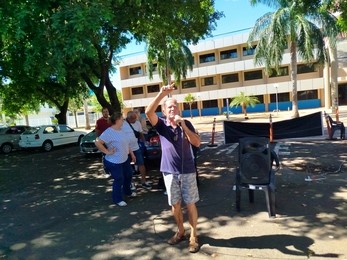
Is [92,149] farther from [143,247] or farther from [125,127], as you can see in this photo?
[143,247]

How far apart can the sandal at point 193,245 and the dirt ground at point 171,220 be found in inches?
2.6

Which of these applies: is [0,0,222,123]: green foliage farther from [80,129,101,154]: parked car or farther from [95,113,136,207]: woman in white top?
[80,129,101,154]: parked car

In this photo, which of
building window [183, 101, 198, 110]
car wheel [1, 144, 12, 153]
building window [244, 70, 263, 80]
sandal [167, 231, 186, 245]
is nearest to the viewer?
sandal [167, 231, 186, 245]

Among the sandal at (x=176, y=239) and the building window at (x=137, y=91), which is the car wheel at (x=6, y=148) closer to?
the sandal at (x=176, y=239)

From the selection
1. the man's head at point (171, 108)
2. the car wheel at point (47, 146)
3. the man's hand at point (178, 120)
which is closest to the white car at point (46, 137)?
the car wheel at point (47, 146)

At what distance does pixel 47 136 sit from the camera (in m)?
17.4

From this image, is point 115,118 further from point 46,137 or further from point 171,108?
point 46,137

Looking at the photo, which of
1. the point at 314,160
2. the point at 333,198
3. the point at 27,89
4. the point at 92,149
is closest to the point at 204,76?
the point at 27,89

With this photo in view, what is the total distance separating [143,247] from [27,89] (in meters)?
17.2

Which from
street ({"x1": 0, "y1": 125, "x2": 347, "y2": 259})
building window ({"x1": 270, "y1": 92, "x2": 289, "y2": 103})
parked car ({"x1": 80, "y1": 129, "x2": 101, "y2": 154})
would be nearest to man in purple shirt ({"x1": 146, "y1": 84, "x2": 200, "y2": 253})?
street ({"x1": 0, "y1": 125, "x2": 347, "y2": 259})

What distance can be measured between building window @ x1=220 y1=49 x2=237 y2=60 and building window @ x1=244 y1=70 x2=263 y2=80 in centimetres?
285

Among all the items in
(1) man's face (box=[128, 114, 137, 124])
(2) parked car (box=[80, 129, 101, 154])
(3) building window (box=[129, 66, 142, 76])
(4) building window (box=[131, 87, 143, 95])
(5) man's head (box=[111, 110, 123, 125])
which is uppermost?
(3) building window (box=[129, 66, 142, 76])

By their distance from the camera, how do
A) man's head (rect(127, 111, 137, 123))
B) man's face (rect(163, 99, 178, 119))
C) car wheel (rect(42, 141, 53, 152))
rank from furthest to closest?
1. car wheel (rect(42, 141, 53, 152))
2. man's head (rect(127, 111, 137, 123))
3. man's face (rect(163, 99, 178, 119))

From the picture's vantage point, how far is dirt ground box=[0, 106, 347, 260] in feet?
13.2
